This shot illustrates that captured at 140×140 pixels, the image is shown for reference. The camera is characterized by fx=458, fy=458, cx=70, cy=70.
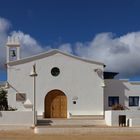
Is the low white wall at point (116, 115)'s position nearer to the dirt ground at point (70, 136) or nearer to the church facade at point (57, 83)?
the church facade at point (57, 83)

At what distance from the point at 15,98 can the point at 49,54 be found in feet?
16.2

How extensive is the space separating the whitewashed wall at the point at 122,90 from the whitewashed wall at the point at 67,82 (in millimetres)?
1243

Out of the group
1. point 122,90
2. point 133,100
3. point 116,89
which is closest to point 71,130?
point 116,89

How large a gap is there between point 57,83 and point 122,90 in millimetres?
6255

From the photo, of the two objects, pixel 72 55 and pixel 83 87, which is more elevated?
pixel 72 55

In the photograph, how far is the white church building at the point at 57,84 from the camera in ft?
131

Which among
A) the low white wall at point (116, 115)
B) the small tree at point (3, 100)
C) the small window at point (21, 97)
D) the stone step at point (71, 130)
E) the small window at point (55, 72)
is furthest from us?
the small window at point (55, 72)

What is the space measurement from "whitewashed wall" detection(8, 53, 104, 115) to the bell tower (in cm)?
128

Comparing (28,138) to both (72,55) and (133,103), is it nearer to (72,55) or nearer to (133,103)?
(72,55)

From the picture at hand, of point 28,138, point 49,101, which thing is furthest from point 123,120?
point 28,138

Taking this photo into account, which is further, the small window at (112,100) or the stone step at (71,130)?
the small window at (112,100)

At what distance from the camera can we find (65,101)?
40.5 m

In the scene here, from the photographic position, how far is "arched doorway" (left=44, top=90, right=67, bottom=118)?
40.3 meters

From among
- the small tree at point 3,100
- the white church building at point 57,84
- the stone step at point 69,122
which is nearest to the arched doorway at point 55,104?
the white church building at point 57,84
